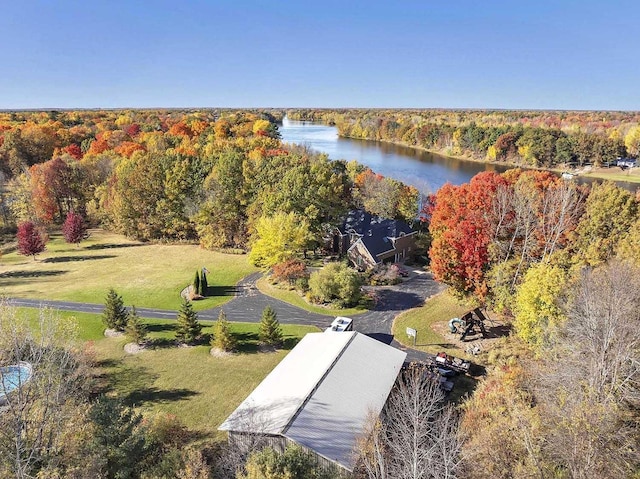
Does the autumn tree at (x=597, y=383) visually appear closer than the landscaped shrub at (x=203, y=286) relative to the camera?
Yes

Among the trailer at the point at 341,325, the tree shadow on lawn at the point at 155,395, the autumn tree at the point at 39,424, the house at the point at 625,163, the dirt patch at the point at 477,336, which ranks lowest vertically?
the tree shadow on lawn at the point at 155,395

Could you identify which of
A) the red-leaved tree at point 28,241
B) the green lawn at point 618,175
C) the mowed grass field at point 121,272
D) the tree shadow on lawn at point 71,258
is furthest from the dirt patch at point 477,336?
the green lawn at point 618,175

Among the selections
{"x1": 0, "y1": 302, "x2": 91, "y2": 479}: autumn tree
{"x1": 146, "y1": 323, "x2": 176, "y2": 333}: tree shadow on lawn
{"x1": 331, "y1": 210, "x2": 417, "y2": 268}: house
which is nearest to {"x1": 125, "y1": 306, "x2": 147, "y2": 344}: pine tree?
{"x1": 146, "y1": 323, "x2": 176, "y2": 333}: tree shadow on lawn

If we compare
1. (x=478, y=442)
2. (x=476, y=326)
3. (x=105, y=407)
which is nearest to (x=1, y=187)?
(x=105, y=407)

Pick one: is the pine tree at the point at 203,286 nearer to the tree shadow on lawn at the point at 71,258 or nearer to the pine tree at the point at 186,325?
the pine tree at the point at 186,325

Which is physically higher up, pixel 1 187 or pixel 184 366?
pixel 1 187

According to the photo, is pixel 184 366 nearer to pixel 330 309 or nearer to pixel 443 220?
pixel 330 309

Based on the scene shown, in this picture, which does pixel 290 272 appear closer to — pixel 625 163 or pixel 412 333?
pixel 412 333
